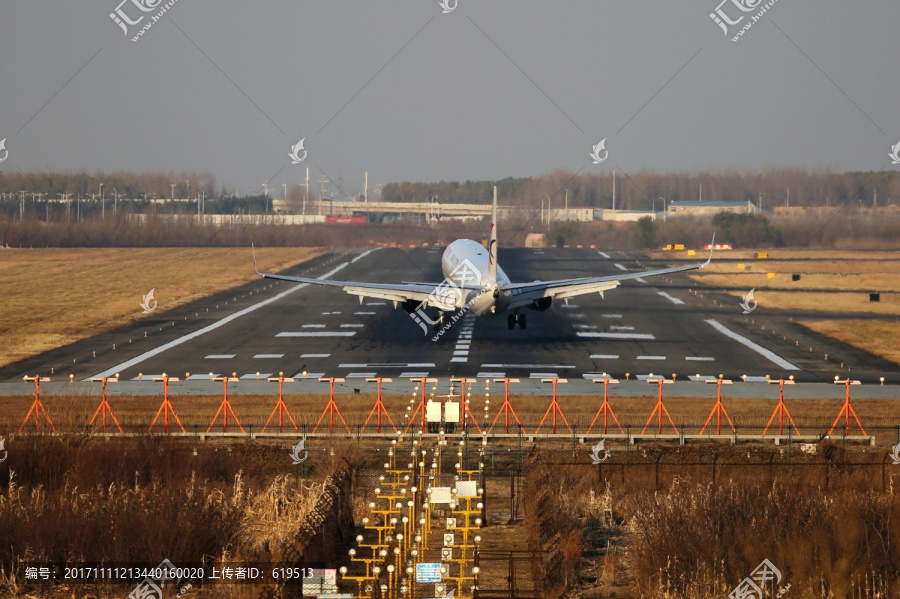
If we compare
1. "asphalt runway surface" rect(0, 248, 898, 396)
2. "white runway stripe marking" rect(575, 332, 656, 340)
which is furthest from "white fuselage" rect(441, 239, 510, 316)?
"white runway stripe marking" rect(575, 332, 656, 340)

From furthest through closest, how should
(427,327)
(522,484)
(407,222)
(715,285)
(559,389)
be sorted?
(407,222) < (715,285) < (427,327) < (559,389) < (522,484)

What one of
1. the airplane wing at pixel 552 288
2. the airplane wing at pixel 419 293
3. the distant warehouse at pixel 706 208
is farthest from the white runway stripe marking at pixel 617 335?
the distant warehouse at pixel 706 208

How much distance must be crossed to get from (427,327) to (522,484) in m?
40.0

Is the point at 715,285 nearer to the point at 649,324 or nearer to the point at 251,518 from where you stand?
the point at 649,324

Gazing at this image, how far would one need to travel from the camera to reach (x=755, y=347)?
6219cm

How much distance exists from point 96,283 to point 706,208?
341 ft

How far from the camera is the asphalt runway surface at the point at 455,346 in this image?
5259cm

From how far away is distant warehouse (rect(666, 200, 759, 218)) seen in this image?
153625 millimetres

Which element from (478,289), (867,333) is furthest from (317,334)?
(867,333)

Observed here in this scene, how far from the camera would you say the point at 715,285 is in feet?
338

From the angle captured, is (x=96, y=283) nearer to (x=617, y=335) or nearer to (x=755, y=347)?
(x=617, y=335)

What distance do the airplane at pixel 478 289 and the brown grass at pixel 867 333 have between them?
11568mm

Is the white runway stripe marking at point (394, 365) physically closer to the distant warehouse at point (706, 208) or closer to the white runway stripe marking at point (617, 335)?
the white runway stripe marking at point (617, 335)

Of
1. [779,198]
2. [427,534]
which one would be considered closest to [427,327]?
[427,534]
